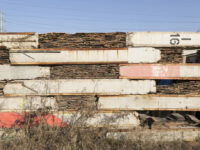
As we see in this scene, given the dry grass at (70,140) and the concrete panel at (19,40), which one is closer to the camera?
the dry grass at (70,140)

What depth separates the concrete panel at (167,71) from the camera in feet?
11.6

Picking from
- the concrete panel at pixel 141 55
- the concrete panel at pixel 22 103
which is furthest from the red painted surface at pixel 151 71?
the concrete panel at pixel 22 103

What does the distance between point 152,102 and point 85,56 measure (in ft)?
6.74

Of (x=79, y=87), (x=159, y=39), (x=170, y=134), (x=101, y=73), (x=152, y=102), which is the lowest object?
(x=170, y=134)

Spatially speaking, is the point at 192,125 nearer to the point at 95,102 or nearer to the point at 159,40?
the point at 159,40

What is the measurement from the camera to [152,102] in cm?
358

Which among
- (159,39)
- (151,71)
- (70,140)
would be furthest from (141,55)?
(70,140)

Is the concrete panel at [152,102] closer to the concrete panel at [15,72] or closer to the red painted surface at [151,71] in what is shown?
the red painted surface at [151,71]

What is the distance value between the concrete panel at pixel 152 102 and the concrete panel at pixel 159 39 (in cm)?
131

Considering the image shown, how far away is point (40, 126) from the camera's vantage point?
3.24 meters

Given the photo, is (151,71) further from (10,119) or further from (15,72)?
(10,119)

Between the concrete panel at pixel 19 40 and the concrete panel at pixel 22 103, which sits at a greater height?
the concrete panel at pixel 19 40

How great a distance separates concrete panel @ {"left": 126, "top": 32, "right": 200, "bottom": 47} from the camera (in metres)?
3.54

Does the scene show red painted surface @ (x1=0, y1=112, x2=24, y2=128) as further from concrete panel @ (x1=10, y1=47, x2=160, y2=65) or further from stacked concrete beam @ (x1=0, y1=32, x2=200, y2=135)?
concrete panel @ (x1=10, y1=47, x2=160, y2=65)
